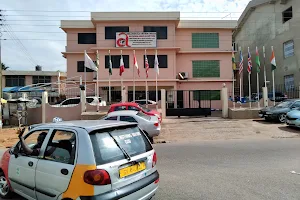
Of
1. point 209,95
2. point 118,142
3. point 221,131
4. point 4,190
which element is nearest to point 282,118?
point 221,131

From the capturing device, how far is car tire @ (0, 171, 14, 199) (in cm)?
464

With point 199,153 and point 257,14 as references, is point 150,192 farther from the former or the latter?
point 257,14

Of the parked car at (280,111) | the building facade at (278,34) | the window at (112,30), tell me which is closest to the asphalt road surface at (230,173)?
the parked car at (280,111)

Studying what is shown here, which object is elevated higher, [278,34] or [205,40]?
[278,34]

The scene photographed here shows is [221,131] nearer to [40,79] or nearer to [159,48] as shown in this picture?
[159,48]

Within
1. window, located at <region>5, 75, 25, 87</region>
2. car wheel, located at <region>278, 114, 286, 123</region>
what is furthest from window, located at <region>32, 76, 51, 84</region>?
car wheel, located at <region>278, 114, 286, 123</region>

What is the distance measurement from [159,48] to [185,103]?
20.8 feet

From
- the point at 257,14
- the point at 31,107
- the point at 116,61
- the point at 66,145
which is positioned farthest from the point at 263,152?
the point at 257,14

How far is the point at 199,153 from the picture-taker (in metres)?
8.40

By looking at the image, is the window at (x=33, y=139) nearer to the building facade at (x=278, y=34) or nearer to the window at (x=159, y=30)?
the window at (x=159, y=30)

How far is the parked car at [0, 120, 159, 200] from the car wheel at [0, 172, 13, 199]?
34 cm

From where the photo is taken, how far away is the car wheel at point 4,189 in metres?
4.64

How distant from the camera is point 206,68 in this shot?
1077 inches

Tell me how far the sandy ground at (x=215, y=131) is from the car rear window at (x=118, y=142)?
7615 millimetres
